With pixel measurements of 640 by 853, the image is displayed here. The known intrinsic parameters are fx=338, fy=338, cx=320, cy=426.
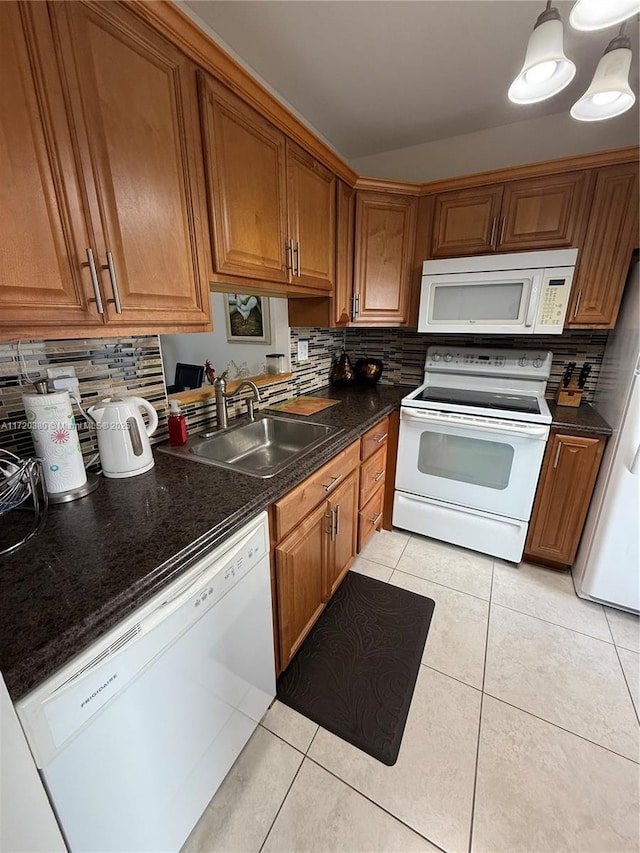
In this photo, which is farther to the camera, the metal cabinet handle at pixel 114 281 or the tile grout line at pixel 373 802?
the tile grout line at pixel 373 802

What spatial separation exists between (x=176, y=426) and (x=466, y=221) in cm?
197

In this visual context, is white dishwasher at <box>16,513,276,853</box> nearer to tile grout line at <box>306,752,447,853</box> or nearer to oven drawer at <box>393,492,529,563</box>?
tile grout line at <box>306,752,447,853</box>

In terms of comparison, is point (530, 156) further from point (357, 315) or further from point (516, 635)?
point (516, 635)

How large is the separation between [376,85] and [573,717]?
9.53ft

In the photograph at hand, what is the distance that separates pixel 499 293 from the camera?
6.33 feet

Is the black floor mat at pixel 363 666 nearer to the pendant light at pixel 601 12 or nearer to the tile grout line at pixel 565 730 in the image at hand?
the tile grout line at pixel 565 730

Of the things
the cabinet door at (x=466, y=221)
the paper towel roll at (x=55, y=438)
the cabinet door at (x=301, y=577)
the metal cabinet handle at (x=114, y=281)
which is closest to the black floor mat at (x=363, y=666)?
the cabinet door at (x=301, y=577)

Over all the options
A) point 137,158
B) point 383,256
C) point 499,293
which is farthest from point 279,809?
point 383,256

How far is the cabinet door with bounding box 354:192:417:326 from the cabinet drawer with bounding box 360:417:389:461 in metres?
0.69

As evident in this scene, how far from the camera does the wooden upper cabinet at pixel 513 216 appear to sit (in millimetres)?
1754

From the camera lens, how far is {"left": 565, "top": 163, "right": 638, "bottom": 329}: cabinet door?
166cm

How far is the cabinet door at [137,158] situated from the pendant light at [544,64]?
1022 mm

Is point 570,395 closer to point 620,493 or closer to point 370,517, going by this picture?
point 620,493

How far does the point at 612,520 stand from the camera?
1.57 metres
